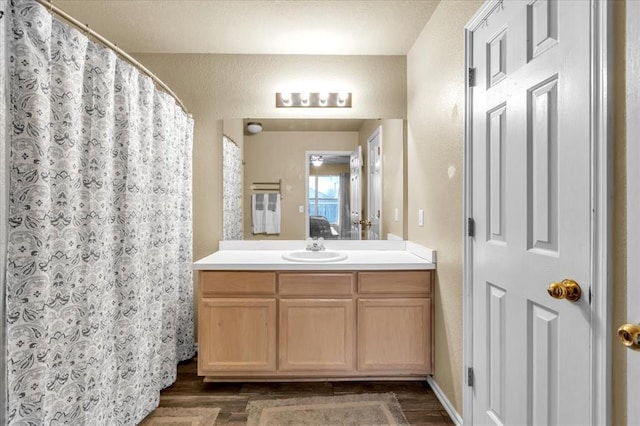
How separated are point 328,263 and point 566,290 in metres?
1.37

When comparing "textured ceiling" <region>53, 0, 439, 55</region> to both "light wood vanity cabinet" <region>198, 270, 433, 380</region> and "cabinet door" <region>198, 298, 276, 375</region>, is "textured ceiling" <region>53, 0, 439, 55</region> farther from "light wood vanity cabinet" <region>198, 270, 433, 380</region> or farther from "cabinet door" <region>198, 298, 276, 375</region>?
"cabinet door" <region>198, 298, 276, 375</region>

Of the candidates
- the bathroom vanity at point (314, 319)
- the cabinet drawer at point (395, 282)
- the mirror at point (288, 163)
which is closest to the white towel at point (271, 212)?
the mirror at point (288, 163)

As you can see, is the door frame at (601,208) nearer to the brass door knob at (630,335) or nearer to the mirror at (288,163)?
the brass door knob at (630,335)

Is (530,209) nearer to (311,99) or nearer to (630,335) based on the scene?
(630,335)

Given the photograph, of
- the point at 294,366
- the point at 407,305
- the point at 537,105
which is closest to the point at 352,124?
the point at 407,305

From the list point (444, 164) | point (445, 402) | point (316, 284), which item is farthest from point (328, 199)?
point (445, 402)

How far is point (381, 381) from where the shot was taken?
2285mm

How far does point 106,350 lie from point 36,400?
1.16 feet

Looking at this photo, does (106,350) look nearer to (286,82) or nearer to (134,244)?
(134,244)

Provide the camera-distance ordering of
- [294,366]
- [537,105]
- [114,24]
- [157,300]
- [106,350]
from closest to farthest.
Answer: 1. [537,105]
2. [106,350]
3. [157,300]
4. [294,366]
5. [114,24]

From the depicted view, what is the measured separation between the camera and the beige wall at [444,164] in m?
1.82

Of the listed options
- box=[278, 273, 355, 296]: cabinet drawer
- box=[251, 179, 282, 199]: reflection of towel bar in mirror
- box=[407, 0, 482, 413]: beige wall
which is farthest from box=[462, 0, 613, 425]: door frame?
box=[251, 179, 282, 199]: reflection of towel bar in mirror

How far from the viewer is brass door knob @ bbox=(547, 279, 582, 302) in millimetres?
1010

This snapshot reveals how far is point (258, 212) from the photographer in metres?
2.82
